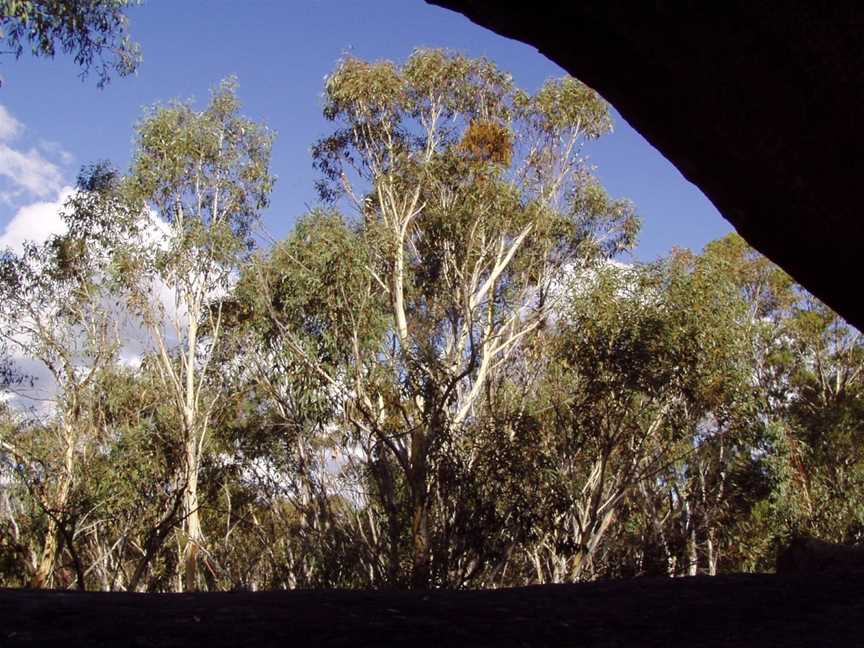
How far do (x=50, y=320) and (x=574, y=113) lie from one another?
8.86 m

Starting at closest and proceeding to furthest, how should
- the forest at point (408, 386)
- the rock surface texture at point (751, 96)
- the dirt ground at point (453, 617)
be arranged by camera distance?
the rock surface texture at point (751, 96), the dirt ground at point (453, 617), the forest at point (408, 386)

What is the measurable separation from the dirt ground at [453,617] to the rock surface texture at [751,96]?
8.30ft

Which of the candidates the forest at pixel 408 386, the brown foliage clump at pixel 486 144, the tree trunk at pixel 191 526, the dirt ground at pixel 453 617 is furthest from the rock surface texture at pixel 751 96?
the tree trunk at pixel 191 526

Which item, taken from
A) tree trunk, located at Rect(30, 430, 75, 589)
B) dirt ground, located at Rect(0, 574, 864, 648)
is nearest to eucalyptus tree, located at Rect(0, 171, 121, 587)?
tree trunk, located at Rect(30, 430, 75, 589)

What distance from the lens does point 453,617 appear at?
4469 mm

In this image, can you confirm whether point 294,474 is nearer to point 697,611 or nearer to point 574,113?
point 574,113

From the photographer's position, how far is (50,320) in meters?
14.9

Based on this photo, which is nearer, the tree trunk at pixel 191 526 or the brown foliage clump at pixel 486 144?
the brown foliage clump at pixel 486 144

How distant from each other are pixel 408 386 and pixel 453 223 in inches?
141

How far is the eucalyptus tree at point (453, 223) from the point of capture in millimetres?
11305

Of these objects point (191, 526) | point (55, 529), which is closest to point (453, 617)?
point (55, 529)

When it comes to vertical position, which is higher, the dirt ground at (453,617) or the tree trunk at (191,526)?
the tree trunk at (191,526)

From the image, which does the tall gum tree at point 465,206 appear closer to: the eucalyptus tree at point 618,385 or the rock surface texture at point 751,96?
the eucalyptus tree at point 618,385

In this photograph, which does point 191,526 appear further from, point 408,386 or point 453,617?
point 453,617
